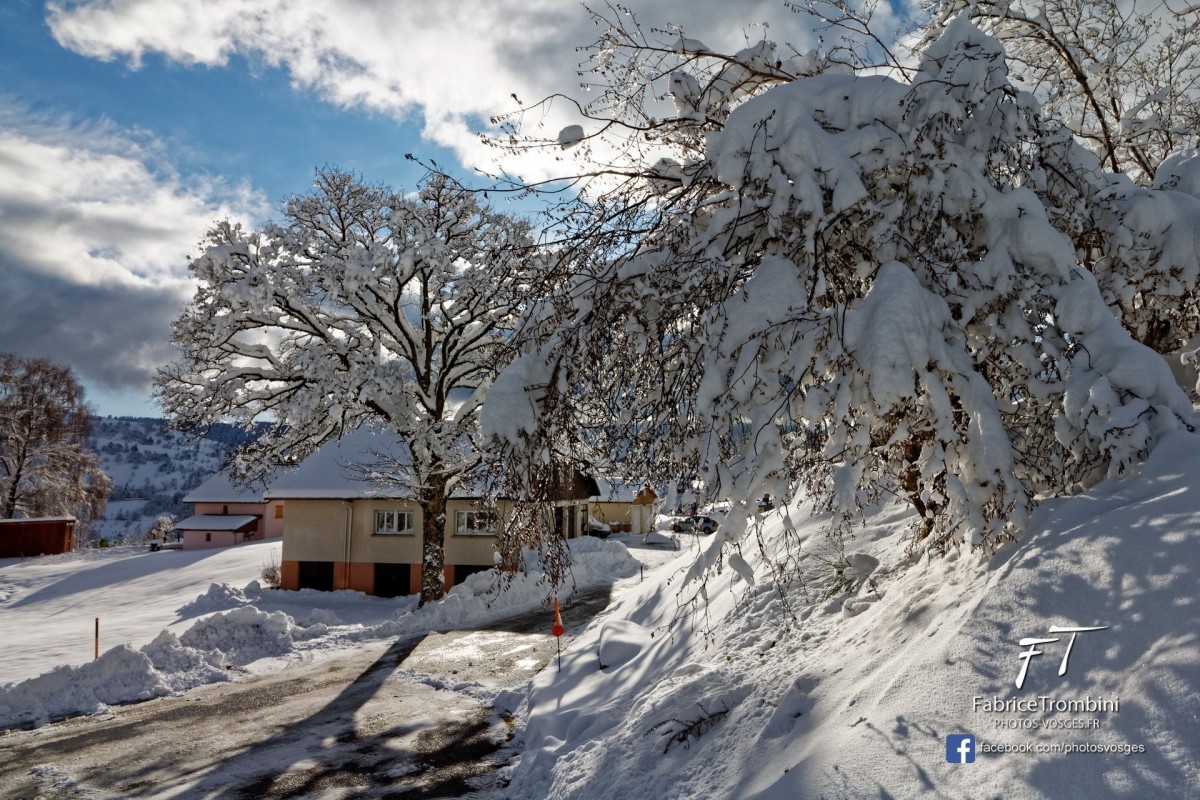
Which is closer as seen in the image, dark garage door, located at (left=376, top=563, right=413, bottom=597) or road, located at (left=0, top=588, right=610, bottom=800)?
road, located at (left=0, top=588, right=610, bottom=800)

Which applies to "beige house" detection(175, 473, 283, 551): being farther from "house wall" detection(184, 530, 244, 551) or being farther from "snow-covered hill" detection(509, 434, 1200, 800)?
"snow-covered hill" detection(509, 434, 1200, 800)

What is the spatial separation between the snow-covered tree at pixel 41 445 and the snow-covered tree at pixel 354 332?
3145 cm

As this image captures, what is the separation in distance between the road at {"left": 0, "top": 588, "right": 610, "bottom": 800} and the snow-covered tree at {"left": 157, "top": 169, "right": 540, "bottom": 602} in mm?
5789

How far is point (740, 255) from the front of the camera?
5.28m

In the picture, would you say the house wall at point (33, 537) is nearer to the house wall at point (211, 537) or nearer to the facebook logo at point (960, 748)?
the house wall at point (211, 537)

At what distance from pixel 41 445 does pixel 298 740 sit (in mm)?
42638

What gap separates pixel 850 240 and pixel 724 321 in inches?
50.2

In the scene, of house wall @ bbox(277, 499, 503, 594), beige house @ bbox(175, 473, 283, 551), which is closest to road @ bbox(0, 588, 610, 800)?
house wall @ bbox(277, 499, 503, 594)

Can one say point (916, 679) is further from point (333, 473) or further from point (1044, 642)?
point (333, 473)

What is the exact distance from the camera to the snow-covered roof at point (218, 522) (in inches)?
1991

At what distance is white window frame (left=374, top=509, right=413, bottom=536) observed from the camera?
24.6 m

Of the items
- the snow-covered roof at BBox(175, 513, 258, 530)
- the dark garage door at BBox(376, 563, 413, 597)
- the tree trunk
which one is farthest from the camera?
the snow-covered roof at BBox(175, 513, 258, 530)

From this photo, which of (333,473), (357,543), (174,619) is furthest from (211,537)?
(174,619)

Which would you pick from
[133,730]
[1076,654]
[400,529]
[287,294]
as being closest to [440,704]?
[133,730]
